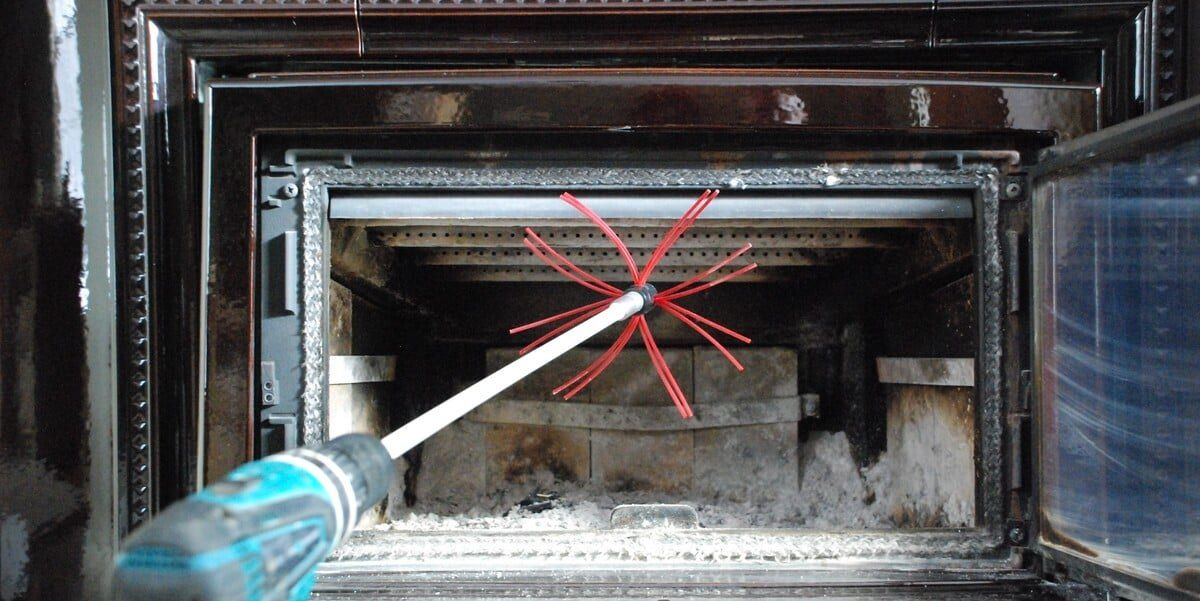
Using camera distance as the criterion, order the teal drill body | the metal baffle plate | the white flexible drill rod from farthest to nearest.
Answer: the metal baffle plate → the white flexible drill rod → the teal drill body

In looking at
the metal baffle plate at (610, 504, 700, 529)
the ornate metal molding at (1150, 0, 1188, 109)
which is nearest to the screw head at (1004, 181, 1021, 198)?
the ornate metal molding at (1150, 0, 1188, 109)

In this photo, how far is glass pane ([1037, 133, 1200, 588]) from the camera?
87cm

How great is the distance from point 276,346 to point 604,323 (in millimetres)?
550

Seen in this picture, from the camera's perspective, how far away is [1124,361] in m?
0.95

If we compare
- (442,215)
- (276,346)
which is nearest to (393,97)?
(442,215)

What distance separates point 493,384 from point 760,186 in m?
0.56

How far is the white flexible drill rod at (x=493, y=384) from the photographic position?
2.64ft

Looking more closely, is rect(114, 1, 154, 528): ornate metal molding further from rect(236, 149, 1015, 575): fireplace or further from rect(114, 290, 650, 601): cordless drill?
rect(114, 290, 650, 601): cordless drill

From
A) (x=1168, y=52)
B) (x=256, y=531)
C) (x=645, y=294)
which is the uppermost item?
(x=1168, y=52)

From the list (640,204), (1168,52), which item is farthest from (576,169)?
(1168,52)

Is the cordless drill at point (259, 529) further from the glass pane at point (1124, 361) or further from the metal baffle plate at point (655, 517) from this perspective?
the glass pane at point (1124, 361)

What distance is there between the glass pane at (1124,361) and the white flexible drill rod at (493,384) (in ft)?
2.19

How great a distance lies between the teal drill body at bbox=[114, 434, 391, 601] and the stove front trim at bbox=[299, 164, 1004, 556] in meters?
0.44

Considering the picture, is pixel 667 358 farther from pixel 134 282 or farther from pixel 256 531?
pixel 256 531
